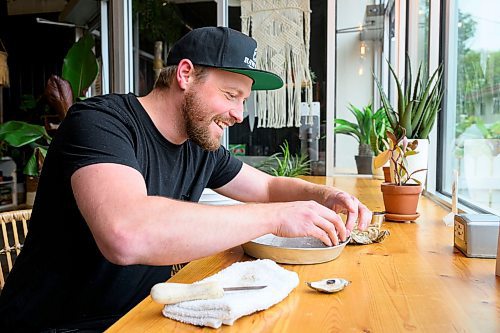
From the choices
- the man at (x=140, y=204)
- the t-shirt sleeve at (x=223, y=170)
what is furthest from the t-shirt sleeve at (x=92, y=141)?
the t-shirt sleeve at (x=223, y=170)

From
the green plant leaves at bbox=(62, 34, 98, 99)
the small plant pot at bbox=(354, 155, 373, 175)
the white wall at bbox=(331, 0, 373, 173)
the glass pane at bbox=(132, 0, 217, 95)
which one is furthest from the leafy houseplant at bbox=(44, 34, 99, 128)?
the small plant pot at bbox=(354, 155, 373, 175)

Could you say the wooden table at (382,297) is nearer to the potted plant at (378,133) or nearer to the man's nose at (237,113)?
the man's nose at (237,113)

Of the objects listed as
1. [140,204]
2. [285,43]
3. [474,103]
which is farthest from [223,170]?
[285,43]

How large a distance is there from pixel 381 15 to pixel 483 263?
10.1ft

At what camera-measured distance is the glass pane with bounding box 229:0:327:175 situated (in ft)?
11.4

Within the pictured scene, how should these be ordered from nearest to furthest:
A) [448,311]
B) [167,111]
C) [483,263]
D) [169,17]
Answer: [448,311] < [483,263] < [167,111] < [169,17]

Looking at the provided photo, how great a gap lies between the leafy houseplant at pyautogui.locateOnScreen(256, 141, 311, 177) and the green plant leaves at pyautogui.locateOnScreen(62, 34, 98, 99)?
5.31 feet

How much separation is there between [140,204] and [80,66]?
319 cm

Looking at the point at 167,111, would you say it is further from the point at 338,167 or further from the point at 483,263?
the point at 338,167

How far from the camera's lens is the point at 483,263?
1062 millimetres

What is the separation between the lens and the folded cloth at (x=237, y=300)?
0.69m

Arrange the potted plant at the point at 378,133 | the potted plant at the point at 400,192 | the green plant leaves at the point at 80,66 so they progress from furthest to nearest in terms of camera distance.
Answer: the green plant leaves at the point at 80,66, the potted plant at the point at 378,133, the potted plant at the point at 400,192

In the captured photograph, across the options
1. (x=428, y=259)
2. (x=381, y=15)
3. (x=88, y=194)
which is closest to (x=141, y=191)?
(x=88, y=194)

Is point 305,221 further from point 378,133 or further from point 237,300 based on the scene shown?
point 378,133
